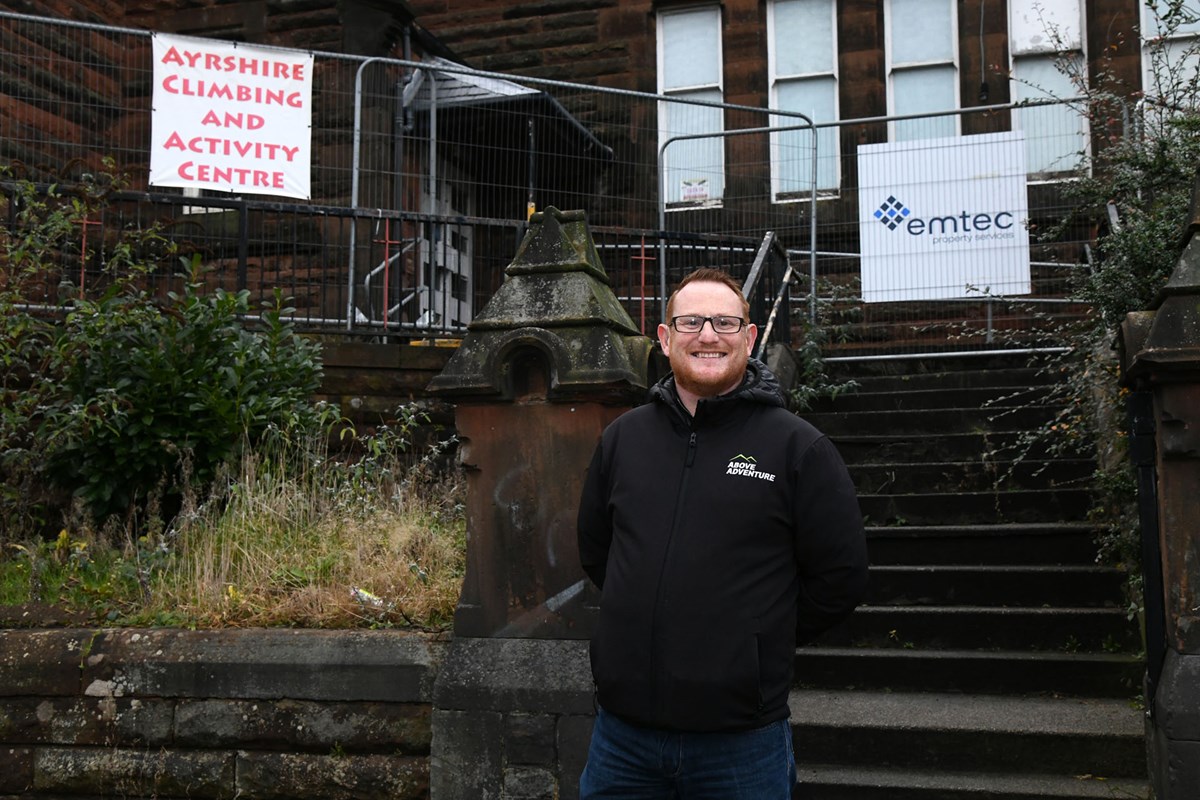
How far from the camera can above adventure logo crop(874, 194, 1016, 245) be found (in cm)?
996

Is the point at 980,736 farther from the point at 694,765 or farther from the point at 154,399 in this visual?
the point at 154,399

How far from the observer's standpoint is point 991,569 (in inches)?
249

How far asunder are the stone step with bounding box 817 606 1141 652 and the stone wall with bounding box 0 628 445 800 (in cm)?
236

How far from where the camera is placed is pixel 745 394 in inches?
121

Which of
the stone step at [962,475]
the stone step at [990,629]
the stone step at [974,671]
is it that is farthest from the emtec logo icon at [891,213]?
the stone step at [974,671]

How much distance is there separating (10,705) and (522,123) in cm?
887

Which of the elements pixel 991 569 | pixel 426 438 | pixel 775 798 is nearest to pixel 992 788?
pixel 991 569

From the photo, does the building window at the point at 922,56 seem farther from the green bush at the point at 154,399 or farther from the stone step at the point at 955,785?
the stone step at the point at 955,785

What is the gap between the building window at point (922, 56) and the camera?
538 inches

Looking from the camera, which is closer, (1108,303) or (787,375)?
(1108,303)

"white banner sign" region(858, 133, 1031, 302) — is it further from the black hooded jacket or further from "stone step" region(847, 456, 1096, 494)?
the black hooded jacket

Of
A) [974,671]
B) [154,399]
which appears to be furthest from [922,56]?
[154,399]

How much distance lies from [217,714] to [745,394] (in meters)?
3.12

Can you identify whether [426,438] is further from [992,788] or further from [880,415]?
[992,788]
